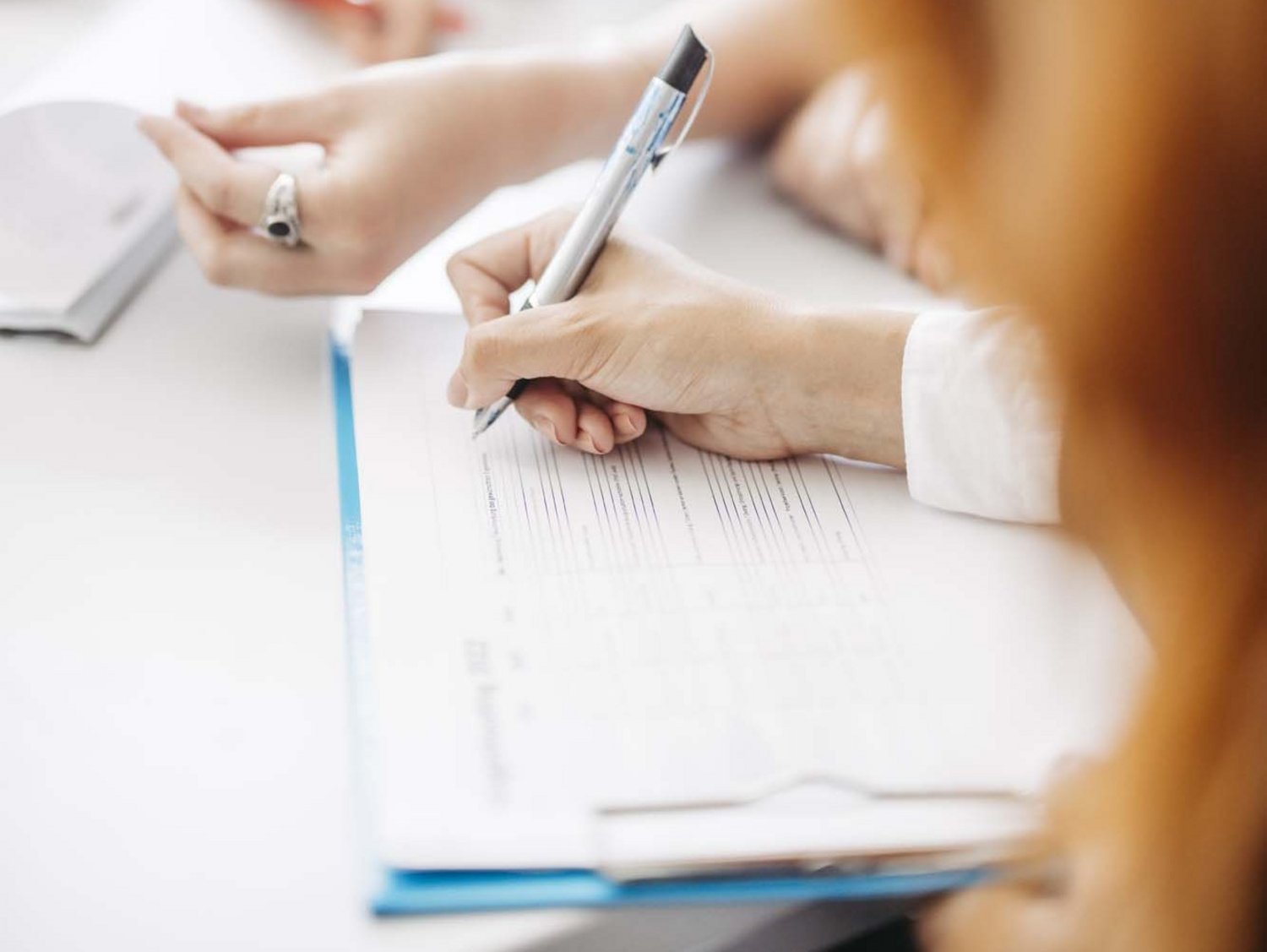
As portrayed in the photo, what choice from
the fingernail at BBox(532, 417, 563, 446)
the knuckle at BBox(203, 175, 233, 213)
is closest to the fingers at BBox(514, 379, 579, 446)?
the fingernail at BBox(532, 417, 563, 446)

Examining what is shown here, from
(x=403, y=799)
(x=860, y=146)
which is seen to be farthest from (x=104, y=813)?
(x=860, y=146)

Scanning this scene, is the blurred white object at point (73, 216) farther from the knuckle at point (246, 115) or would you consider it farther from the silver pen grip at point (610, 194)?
the silver pen grip at point (610, 194)

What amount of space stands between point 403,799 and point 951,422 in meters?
0.34

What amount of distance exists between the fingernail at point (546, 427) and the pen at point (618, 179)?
0.06 ft

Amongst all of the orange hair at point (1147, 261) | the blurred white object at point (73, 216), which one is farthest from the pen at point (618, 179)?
the orange hair at point (1147, 261)

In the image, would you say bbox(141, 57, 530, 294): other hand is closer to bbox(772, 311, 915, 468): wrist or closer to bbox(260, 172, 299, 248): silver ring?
bbox(260, 172, 299, 248): silver ring

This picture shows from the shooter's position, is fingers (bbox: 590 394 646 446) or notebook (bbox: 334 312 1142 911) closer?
notebook (bbox: 334 312 1142 911)

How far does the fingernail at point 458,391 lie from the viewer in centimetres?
64

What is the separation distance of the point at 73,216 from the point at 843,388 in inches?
18.8

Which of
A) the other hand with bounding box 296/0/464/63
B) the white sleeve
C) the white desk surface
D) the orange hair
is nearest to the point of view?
the orange hair

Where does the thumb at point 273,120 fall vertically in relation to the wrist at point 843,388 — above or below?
above

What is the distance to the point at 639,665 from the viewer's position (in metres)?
0.51

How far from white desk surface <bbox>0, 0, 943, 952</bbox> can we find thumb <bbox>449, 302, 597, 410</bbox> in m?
0.10

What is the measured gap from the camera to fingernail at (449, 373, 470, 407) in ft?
2.11
